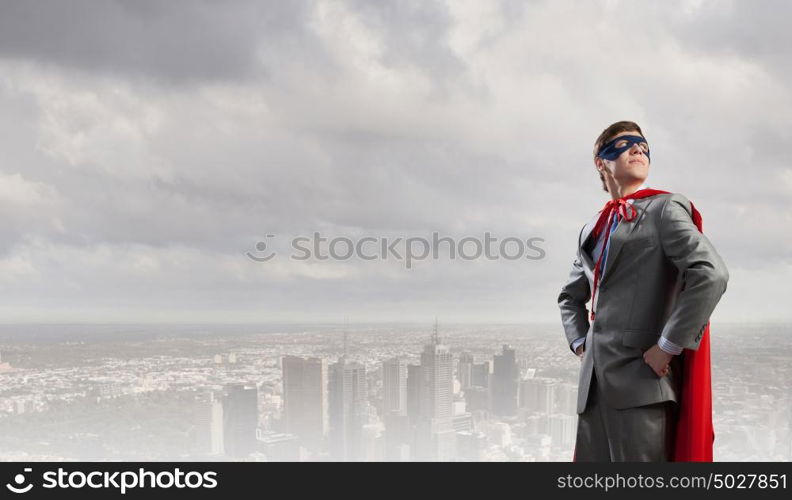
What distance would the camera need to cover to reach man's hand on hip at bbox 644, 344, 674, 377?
1.44 meters

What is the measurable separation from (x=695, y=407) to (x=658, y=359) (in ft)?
0.45

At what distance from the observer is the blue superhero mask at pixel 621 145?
5.31 feet

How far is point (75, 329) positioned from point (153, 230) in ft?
1.93

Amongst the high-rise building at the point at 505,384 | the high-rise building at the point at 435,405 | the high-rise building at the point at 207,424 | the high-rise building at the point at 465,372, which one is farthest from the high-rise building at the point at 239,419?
the high-rise building at the point at 505,384

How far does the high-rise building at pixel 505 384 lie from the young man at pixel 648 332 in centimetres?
135

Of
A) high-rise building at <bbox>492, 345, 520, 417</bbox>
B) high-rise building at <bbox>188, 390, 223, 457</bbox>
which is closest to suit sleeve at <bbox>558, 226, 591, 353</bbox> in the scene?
high-rise building at <bbox>492, 345, 520, 417</bbox>

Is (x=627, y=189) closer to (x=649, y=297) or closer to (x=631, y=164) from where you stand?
(x=631, y=164)

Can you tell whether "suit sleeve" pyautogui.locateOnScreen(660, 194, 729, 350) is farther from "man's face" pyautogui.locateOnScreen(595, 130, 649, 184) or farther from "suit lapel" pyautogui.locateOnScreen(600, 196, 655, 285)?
"man's face" pyautogui.locateOnScreen(595, 130, 649, 184)

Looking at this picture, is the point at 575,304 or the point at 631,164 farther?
the point at 575,304

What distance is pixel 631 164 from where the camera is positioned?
162 centimetres

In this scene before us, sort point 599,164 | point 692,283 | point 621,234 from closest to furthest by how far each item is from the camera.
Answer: point 692,283 → point 621,234 → point 599,164

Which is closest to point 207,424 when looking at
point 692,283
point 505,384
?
point 505,384

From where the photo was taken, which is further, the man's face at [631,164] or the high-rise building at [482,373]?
the high-rise building at [482,373]

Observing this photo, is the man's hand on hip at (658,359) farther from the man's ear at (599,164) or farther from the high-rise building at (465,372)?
the high-rise building at (465,372)
